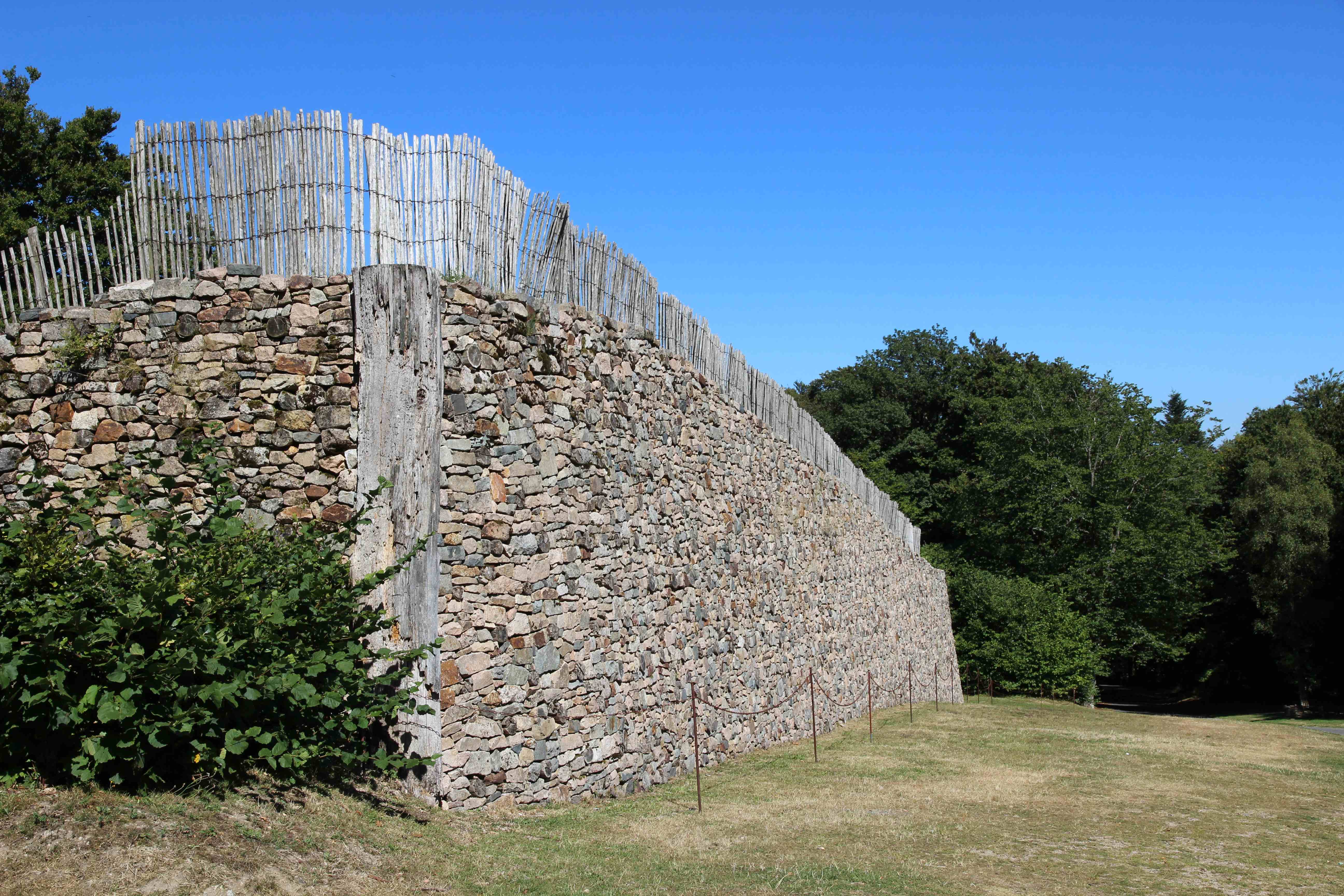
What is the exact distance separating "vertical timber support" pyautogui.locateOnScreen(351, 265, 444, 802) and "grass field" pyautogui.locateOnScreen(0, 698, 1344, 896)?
0.79m

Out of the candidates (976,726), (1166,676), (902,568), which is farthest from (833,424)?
(976,726)

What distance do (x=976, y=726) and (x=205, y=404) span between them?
46.6ft

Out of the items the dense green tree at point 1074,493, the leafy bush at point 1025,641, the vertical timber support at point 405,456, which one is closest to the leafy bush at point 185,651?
the vertical timber support at point 405,456

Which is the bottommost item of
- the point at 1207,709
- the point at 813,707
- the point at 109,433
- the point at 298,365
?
the point at 1207,709

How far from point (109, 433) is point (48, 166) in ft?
44.5

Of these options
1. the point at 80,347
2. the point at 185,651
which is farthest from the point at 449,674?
the point at 80,347

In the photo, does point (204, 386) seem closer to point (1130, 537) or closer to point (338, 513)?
point (338, 513)

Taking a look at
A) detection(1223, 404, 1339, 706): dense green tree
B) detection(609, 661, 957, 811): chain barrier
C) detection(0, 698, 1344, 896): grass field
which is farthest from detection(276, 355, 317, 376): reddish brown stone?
detection(1223, 404, 1339, 706): dense green tree

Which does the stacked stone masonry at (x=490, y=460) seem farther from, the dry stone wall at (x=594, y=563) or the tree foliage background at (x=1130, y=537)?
the tree foliage background at (x=1130, y=537)

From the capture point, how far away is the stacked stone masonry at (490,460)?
7.16m

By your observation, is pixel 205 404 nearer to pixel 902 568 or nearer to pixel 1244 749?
pixel 1244 749

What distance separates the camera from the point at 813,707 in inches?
459

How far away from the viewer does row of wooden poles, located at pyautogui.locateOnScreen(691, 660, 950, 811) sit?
344 inches

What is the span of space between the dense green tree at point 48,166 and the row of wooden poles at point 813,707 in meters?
13.6
